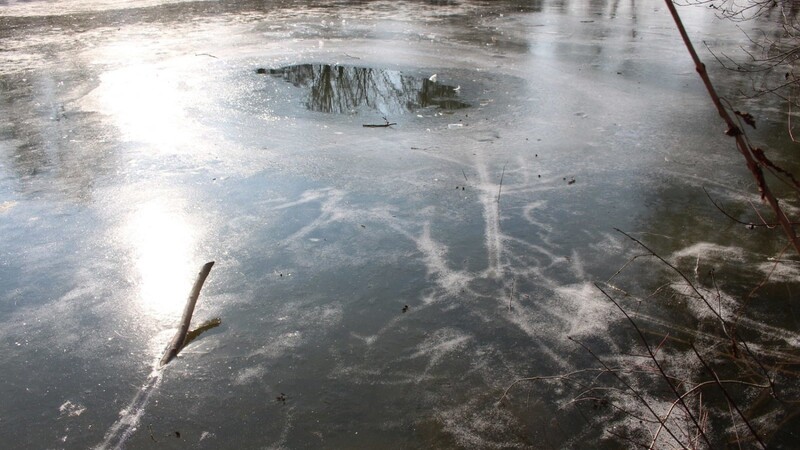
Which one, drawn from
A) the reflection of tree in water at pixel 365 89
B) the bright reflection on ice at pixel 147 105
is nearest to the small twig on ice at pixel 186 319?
the bright reflection on ice at pixel 147 105

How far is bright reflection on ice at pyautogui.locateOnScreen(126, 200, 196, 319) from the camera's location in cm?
388

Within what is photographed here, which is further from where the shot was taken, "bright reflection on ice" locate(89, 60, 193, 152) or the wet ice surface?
"bright reflection on ice" locate(89, 60, 193, 152)

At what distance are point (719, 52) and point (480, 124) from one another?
5034 millimetres

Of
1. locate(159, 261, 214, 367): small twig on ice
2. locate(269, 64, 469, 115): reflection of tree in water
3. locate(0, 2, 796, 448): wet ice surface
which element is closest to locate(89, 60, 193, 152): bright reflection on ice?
locate(0, 2, 796, 448): wet ice surface

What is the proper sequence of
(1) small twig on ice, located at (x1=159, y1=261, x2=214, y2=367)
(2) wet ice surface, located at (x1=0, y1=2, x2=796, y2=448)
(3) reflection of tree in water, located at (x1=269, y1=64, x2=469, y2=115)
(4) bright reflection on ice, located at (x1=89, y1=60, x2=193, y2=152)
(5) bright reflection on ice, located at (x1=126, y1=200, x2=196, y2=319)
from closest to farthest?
(2) wet ice surface, located at (x1=0, y1=2, x2=796, y2=448), (1) small twig on ice, located at (x1=159, y1=261, x2=214, y2=367), (5) bright reflection on ice, located at (x1=126, y1=200, x2=196, y2=319), (4) bright reflection on ice, located at (x1=89, y1=60, x2=193, y2=152), (3) reflection of tree in water, located at (x1=269, y1=64, x2=469, y2=115)

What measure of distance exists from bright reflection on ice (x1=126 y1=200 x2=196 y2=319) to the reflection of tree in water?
2811 mm

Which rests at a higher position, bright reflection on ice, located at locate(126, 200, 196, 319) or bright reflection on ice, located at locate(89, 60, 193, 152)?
bright reflection on ice, located at locate(89, 60, 193, 152)

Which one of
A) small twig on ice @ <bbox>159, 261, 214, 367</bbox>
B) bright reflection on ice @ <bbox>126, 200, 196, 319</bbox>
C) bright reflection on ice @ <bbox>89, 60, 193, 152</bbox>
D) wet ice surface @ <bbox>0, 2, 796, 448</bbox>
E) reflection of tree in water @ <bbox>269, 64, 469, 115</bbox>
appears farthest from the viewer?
reflection of tree in water @ <bbox>269, 64, 469, 115</bbox>

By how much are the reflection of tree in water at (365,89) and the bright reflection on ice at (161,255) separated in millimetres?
2811

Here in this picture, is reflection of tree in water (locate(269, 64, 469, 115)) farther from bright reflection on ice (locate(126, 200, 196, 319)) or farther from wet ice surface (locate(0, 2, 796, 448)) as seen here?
bright reflection on ice (locate(126, 200, 196, 319))

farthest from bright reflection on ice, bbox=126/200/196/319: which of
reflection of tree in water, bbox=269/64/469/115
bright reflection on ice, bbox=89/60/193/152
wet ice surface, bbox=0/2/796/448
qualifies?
reflection of tree in water, bbox=269/64/469/115

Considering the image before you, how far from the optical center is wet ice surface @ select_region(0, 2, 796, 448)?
307 cm

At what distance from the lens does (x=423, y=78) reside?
326 inches

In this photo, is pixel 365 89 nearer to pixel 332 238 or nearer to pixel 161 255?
pixel 332 238
